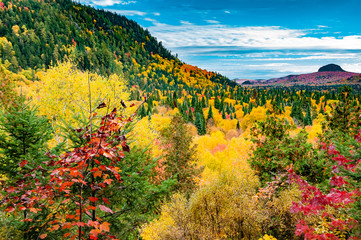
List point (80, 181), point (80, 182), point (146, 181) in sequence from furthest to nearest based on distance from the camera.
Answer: point (146, 181) → point (80, 182) → point (80, 181)

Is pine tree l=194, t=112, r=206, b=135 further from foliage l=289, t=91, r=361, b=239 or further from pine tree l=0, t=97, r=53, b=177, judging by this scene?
pine tree l=0, t=97, r=53, b=177

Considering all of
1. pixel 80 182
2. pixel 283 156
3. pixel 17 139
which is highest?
pixel 80 182

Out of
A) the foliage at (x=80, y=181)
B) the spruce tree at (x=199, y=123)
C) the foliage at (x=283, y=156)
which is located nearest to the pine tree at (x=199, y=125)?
the spruce tree at (x=199, y=123)

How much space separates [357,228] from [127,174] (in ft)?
28.8

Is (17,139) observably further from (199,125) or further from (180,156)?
(199,125)

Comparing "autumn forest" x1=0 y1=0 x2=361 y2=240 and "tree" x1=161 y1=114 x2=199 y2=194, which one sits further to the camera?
"tree" x1=161 y1=114 x2=199 y2=194

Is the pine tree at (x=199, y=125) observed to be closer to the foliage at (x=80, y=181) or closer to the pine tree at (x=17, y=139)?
the pine tree at (x=17, y=139)

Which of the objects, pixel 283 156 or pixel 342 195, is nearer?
pixel 342 195

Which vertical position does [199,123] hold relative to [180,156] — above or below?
below

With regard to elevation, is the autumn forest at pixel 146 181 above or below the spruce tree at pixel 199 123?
above

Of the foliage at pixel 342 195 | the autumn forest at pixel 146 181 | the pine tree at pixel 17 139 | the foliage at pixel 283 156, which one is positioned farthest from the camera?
the foliage at pixel 283 156

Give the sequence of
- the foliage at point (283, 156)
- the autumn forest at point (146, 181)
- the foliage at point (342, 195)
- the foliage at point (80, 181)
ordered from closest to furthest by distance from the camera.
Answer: the foliage at point (80, 181), the autumn forest at point (146, 181), the foliage at point (342, 195), the foliage at point (283, 156)

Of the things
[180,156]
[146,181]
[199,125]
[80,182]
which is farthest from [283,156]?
[199,125]

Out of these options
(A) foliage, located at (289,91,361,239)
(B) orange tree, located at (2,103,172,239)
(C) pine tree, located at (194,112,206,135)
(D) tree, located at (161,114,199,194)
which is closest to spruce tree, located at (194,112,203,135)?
(C) pine tree, located at (194,112,206,135)
